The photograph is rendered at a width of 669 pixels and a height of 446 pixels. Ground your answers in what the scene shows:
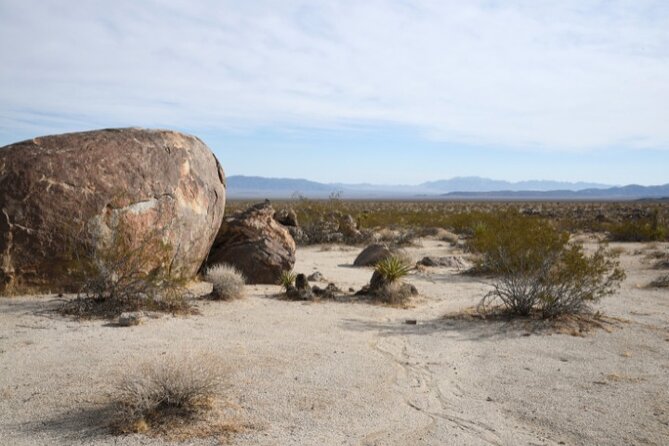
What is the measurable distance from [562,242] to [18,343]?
788 cm

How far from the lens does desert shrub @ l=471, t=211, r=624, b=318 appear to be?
8.66m

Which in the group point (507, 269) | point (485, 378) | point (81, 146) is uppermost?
point (81, 146)

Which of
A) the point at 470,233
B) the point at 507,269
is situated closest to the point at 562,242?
the point at 507,269

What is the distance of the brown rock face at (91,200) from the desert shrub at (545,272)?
17.3 feet

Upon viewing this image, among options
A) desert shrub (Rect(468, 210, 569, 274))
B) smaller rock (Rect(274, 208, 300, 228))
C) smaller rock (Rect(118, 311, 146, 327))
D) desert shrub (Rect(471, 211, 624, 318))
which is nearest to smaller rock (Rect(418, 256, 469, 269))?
desert shrub (Rect(468, 210, 569, 274))

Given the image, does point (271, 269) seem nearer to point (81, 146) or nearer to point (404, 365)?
point (81, 146)

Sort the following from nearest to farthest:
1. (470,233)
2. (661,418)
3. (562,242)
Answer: (661,418) → (562,242) → (470,233)

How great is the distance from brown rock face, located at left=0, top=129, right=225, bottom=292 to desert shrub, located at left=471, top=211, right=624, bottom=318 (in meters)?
5.29

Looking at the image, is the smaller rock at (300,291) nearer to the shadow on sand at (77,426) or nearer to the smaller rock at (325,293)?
the smaller rock at (325,293)

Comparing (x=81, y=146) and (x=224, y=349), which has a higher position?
(x=81, y=146)

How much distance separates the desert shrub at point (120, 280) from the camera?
27.8 ft

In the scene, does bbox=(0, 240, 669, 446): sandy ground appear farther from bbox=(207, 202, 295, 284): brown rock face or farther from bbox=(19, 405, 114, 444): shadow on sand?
bbox=(207, 202, 295, 284): brown rock face

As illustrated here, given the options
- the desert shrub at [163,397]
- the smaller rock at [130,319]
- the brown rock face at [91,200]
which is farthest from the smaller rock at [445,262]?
the desert shrub at [163,397]

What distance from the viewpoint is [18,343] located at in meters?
6.78
